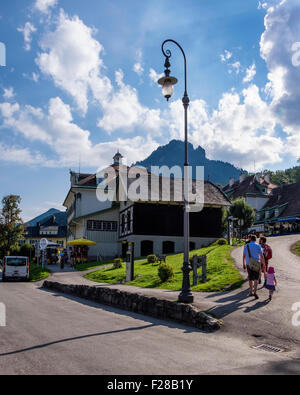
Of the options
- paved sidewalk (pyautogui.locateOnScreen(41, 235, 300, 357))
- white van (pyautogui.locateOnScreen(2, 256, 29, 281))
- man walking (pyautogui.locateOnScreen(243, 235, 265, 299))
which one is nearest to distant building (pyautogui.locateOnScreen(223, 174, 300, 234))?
white van (pyautogui.locateOnScreen(2, 256, 29, 281))

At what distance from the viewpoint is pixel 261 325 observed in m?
8.46

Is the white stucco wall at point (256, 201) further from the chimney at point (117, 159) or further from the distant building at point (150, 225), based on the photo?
the distant building at point (150, 225)

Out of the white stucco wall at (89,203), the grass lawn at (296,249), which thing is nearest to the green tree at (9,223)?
the white stucco wall at (89,203)

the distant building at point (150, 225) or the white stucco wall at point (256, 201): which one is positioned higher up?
the white stucco wall at point (256, 201)

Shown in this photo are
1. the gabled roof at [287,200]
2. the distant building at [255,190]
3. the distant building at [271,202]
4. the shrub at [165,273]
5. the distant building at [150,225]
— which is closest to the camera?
the shrub at [165,273]

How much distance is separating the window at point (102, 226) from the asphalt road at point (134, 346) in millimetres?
32351

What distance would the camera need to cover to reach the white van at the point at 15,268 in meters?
29.8

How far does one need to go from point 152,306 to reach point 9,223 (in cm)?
5674

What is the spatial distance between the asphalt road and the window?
106 feet

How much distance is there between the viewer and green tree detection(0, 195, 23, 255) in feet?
206

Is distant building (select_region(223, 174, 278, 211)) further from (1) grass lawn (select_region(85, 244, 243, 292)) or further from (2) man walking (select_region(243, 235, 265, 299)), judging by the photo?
(2) man walking (select_region(243, 235, 265, 299))
